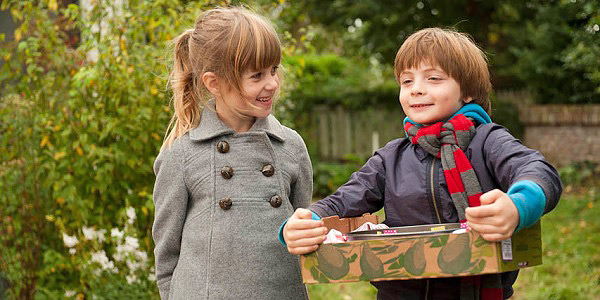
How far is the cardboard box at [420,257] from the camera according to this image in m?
1.84

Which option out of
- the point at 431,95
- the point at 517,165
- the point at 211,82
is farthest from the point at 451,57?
the point at 211,82

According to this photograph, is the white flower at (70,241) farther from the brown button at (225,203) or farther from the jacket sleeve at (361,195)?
the jacket sleeve at (361,195)

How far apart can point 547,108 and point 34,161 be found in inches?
390

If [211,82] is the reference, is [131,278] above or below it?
below

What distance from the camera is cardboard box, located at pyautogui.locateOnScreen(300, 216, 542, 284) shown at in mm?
1843

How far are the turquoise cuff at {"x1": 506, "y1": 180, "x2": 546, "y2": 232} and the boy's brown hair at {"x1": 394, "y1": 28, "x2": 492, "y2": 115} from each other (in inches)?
20.8

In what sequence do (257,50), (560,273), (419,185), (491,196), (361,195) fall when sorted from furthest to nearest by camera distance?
(560,273)
(257,50)
(361,195)
(419,185)
(491,196)

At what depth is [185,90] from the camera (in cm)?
274

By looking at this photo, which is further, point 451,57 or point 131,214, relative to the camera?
point 131,214

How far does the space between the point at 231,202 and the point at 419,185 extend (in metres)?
0.66

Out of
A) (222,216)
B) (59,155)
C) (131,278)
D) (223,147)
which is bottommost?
(131,278)

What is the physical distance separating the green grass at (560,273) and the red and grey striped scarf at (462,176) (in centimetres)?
315

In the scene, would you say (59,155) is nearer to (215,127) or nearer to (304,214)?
(215,127)

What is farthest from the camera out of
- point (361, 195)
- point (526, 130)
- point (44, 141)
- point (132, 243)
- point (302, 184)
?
point (526, 130)
